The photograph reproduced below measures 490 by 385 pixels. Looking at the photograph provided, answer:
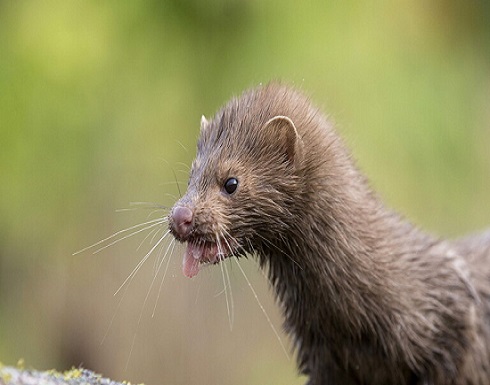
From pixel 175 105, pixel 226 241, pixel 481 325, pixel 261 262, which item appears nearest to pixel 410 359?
pixel 481 325

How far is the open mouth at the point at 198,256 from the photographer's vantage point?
485 cm

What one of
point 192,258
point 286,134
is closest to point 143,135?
point 286,134

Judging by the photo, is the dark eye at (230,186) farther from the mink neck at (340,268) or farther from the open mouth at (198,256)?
the mink neck at (340,268)

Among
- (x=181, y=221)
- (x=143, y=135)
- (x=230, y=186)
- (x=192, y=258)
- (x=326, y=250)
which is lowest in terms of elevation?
(x=192, y=258)

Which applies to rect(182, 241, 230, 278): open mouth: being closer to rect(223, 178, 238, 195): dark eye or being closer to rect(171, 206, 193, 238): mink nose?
rect(171, 206, 193, 238): mink nose

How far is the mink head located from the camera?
486 centimetres

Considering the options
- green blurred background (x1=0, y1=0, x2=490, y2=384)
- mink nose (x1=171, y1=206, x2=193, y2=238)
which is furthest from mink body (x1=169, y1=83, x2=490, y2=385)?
green blurred background (x1=0, y1=0, x2=490, y2=384)

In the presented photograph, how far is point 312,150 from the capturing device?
522cm

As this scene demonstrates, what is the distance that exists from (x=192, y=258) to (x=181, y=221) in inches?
8.6

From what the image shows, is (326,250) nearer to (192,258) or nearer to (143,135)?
(192,258)

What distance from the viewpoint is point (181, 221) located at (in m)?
4.74

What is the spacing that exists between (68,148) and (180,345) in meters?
2.24

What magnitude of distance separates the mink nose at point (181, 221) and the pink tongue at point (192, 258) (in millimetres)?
102

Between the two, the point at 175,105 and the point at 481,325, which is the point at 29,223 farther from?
the point at 481,325
